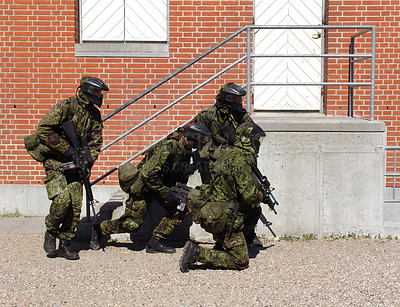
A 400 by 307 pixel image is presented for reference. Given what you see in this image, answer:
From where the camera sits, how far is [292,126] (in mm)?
6520

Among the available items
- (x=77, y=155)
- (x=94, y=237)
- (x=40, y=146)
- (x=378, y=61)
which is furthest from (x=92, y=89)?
(x=378, y=61)

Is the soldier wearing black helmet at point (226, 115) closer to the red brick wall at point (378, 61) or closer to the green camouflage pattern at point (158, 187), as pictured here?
the green camouflage pattern at point (158, 187)

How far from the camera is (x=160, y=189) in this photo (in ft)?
19.3

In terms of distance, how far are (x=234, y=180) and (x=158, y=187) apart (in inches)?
39.9

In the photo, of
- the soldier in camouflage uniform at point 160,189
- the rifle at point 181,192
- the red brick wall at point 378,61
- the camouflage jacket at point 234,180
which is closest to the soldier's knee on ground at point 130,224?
the soldier in camouflage uniform at point 160,189

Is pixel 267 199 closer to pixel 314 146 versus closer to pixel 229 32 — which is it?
pixel 314 146

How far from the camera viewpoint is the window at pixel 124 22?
8281 millimetres

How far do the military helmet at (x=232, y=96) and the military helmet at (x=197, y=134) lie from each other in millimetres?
516

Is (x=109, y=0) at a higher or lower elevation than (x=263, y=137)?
higher

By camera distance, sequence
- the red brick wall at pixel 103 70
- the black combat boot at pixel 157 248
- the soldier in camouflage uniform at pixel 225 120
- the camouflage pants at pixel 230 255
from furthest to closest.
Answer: the red brick wall at pixel 103 70, the black combat boot at pixel 157 248, the soldier in camouflage uniform at pixel 225 120, the camouflage pants at pixel 230 255

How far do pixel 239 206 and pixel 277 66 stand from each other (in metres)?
3.67

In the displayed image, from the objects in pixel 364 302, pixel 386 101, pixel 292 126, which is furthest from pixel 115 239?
pixel 386 101

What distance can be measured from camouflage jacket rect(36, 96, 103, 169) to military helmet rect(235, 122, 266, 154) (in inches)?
66.6

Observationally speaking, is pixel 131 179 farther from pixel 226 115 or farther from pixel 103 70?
pixel 103 70
